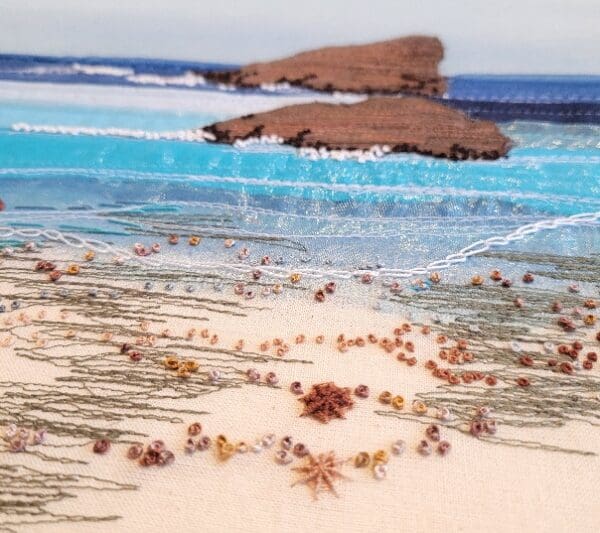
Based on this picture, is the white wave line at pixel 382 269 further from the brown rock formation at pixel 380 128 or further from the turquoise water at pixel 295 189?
the brown rock formation at pixel 380 128

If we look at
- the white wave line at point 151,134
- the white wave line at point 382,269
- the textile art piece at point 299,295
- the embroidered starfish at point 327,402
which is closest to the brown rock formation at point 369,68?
the textile art piece at point 299,295

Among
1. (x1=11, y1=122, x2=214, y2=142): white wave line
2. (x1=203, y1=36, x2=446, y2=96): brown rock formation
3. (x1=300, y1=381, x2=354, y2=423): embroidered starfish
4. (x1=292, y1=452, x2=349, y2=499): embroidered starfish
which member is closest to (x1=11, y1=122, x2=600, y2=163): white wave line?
(x1=11, y1=122, x2=214, y2=142): white wave line

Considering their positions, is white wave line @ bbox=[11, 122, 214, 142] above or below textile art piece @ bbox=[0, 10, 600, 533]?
above

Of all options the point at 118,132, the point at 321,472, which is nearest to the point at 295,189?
the point at 118,132

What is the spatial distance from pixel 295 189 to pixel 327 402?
0.42 m

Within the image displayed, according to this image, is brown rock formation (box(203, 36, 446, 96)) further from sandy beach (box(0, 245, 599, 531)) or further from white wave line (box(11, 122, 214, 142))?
sandy beach (box(0, 245, 599, 531))

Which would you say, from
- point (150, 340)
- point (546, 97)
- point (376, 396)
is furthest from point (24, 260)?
point (546, 97)

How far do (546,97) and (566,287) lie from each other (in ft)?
1.29

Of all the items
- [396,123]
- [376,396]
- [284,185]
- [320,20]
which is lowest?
[376,396]

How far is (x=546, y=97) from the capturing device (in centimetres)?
114

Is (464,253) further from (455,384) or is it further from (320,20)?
(320,20)

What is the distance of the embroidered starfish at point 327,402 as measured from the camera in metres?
0.83

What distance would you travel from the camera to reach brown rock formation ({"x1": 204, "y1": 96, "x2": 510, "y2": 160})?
3.70 ft

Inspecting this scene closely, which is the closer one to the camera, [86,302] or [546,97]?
[86,302]
